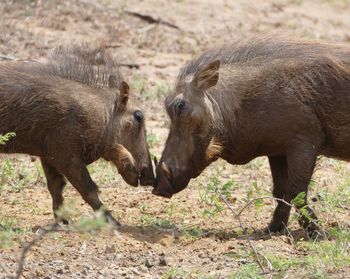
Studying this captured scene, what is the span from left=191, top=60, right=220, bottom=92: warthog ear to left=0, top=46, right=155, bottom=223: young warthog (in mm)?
586

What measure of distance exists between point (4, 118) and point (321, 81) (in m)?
2.22

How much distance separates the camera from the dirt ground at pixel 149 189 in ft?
21.7

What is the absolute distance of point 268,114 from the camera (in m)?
7.49

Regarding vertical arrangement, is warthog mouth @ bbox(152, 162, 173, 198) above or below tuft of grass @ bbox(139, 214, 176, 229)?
above

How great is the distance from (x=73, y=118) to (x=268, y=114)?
1364mm

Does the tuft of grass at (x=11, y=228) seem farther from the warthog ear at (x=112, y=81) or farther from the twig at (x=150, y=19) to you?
the twig at (x=150, y=19)

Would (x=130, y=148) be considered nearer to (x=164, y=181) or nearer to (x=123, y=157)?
(x=123, y=157)

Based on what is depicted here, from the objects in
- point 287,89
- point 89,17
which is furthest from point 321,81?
point 89,17

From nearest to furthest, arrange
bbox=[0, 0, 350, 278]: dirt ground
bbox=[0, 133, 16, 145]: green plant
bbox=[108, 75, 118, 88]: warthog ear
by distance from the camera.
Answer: bbox=[0, 0, 350, 278]: dirt ground → bbox=[0, 133, 16, 145]: green plant → bbox=[108, 75, 118, 88]: warthog ear

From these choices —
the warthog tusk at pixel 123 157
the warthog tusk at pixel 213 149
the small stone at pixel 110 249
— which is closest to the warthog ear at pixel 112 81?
the warthog tusk at pixel 123 157

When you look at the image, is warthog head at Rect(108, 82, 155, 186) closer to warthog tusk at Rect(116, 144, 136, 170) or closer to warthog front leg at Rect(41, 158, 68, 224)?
warthog tusk at Rect(116, 144, 136, 170)

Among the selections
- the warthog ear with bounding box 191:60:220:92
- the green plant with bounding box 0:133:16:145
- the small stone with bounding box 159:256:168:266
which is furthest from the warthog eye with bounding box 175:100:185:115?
the small stone with bounding box 159:256:168:266

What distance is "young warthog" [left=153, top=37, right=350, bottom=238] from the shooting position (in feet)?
24.5

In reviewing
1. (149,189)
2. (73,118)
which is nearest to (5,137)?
(73,118)
